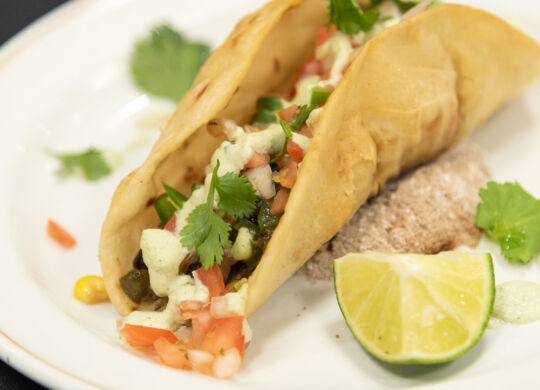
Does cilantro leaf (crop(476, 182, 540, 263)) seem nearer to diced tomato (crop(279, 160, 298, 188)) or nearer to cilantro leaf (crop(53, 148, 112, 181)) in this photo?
diced tomato (crop(279, 160, 298, 188))

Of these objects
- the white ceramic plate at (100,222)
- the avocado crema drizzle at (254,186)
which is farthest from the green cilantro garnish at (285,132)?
the white ceramic plate at (100,222)

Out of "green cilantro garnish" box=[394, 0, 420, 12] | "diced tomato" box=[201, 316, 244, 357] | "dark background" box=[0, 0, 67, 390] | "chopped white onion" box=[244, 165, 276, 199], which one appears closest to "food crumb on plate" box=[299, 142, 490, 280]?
"chopped white onion" box=[244, 165, 276, 199]

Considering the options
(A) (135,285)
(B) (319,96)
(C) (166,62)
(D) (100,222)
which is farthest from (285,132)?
(C) (166,62)

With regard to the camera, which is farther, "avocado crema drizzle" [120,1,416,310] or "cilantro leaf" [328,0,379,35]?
"cilantro leaf" [328,0,379,35]

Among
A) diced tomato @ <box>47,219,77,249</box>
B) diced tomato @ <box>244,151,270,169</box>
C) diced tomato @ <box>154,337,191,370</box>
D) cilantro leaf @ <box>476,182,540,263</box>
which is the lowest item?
cilantro leaf @ <box>476,182,540,263</box>

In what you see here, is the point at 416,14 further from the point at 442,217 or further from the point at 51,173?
the point at 51,173

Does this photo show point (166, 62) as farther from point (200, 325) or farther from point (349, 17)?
point (200, 325)

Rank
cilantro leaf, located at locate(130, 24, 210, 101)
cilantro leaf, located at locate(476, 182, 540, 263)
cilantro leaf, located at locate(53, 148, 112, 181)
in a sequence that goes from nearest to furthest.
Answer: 1. cilantro leaf, located at locate(476, 182, 540, 263)
2. cilantro leaf, located at locate(53, 148, 112, 181)
3. cilantro leaf, located at locate(130, 24, 210, 101)

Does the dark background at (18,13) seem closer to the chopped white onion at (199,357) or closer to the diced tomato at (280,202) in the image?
the diced tomato at (280,202)
